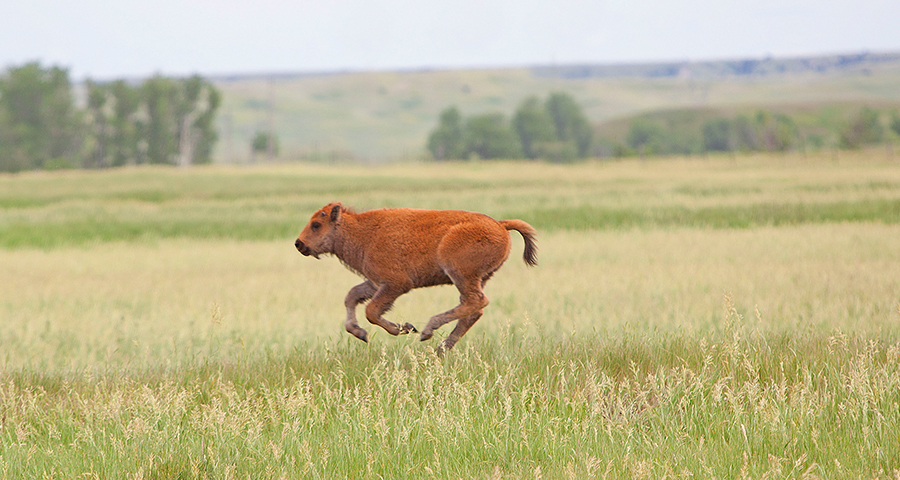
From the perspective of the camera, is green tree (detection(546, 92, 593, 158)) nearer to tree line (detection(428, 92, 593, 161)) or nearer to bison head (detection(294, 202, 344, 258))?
tree line (detection(428, 92, 593, 161))

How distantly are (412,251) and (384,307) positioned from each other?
0.37m

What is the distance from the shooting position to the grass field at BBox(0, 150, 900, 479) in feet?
15.4

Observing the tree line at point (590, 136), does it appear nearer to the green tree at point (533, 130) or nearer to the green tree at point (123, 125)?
the green tree at point (533, 130)

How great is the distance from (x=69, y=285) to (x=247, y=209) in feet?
56.4

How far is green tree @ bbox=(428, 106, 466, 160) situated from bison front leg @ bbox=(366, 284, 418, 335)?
130851 millimetres

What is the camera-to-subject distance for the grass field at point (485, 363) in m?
4.68

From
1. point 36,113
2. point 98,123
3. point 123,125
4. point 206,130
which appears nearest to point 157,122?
point 123,125

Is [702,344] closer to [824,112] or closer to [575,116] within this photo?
[575,116]

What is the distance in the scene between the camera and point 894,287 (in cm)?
1162

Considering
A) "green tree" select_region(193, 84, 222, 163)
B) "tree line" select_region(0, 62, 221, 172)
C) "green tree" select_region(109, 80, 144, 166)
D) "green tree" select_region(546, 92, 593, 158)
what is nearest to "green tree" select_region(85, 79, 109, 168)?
"tree line" select_region(0, 62, 221, 172)

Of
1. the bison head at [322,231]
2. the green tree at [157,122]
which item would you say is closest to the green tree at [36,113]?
the green tree at [157,122]

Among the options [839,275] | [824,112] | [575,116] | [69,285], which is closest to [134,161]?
[575,116]

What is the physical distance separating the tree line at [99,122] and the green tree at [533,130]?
53596 millimetres

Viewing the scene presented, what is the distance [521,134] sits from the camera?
141000 mm
